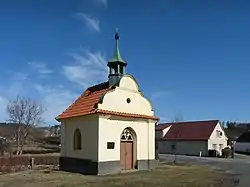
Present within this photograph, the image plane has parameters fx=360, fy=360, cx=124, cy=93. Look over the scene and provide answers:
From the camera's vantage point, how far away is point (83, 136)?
25.0 meters

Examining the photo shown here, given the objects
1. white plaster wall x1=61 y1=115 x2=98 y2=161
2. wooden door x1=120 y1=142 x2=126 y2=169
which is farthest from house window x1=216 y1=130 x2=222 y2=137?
white plaster wall x1=61 y1=115 x2=98 y2=161

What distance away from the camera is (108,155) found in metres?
23.8

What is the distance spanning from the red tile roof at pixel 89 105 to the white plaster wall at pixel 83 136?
0.42m

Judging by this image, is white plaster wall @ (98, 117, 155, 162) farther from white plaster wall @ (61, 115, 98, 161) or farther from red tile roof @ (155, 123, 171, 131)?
red tile roof @ (155, 123, 171, 131)

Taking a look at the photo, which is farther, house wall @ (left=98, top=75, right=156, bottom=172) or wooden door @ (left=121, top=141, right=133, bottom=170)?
wooden door @ (left=121, top=141, right=133, bottom=170)

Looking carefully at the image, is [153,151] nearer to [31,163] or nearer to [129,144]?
[129,144]

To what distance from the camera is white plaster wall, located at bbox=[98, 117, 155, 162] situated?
23.6 meters

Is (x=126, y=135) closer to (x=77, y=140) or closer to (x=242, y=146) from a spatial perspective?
(x=77, y=140)

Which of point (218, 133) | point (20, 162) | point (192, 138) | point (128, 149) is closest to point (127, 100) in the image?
point (128, 149)

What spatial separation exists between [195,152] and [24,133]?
2800cm

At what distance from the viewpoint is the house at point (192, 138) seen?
5804 cm

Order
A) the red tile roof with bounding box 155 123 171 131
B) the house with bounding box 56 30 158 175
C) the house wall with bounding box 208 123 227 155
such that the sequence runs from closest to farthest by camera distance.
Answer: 1. the house with bounding box 56 30 158 175
2. the house wall with bounding box 208 123 227 155
3. the red tile roof with bounding box 155 123 171 131

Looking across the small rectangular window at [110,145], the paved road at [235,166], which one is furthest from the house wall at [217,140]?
the small rectangular window at [110,145]

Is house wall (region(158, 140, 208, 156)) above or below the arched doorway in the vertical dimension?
below
